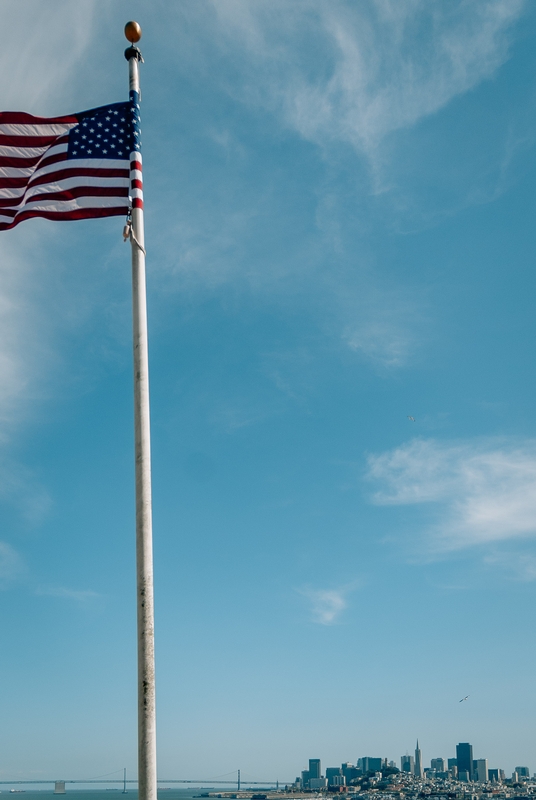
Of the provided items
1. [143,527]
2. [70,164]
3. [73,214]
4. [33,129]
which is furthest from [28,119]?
[143,527]

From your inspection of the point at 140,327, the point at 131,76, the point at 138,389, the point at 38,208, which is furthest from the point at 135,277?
the point at 131,76

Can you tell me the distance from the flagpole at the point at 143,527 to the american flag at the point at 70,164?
722 millimetres

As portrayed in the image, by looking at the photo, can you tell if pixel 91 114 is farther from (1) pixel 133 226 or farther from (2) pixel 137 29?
(1) pixel 133 226

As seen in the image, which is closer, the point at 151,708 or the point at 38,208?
the point at 151,708

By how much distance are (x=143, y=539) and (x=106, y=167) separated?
19.4 feet

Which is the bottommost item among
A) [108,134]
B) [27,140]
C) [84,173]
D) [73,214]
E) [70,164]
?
[73,214]

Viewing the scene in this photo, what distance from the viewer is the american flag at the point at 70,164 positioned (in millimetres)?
12297

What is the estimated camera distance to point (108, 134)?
493 inches

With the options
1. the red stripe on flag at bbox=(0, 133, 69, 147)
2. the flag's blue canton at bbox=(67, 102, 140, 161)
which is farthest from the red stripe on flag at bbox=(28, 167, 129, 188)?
the red stripe on flag at bbox=(0, 133, 69, 147)

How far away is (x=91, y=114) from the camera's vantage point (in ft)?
41.6

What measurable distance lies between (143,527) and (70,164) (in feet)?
19.7

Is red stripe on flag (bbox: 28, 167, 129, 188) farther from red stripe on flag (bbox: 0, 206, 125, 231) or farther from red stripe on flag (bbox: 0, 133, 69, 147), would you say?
red stripe on flag (bbox: 0, 133, 69, 147)

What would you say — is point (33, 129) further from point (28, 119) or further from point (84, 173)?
point (84, 173)

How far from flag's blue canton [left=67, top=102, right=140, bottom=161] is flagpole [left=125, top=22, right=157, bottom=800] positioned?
3.61 feet
